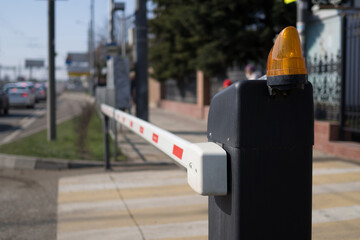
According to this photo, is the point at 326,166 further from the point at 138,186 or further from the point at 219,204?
the point at 219,204

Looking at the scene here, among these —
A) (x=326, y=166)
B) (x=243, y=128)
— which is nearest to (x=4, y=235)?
(x=243, y=128)

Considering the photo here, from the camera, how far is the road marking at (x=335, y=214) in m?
4.50

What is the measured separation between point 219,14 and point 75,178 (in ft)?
25.1

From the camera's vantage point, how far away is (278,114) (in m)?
1.70

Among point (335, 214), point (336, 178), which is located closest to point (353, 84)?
point (336, 178)

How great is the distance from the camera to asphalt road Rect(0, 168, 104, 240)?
14.2 feet

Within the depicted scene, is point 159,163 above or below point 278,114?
below

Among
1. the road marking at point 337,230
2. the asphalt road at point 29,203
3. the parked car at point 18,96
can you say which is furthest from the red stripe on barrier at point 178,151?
the parked car at point 18,96

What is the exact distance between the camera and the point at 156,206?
5148 millimetres

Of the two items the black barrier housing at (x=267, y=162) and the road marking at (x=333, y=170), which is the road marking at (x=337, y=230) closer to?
the black barrier housing at (x=267, y=162)

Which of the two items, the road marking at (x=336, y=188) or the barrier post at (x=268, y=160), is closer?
the barrier post at (x=268, y=160)

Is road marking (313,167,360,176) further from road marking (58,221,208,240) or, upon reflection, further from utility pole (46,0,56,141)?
utility pole (46,0,56,141)

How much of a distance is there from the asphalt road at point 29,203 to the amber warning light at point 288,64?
326 cm

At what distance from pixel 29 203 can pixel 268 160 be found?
174 inches
